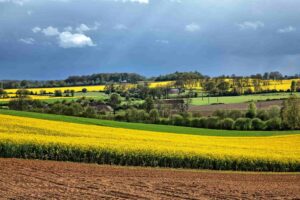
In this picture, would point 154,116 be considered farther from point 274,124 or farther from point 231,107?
point 274,124

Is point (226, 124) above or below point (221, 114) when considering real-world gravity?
below

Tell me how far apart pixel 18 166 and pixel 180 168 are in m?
9.89

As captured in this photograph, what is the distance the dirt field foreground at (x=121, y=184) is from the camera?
52.2 feet

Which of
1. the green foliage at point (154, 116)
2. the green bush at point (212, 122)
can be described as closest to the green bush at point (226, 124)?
the green bush at point (212, 122)

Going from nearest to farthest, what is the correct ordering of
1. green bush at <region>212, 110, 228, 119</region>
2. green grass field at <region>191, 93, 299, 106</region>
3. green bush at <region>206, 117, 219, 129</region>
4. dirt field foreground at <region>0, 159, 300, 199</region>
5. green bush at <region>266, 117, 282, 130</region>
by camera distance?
dirt field foreground at <region>0, 159, 300, 199</region> < green bush at <region>266, 117, 282, 130</region> < green bush at <region>206, 117, 219, 129</region> < green bush at <region>212, 110, 228, 119</region> < green grass field at <region>191, 93, 299, 106</region>

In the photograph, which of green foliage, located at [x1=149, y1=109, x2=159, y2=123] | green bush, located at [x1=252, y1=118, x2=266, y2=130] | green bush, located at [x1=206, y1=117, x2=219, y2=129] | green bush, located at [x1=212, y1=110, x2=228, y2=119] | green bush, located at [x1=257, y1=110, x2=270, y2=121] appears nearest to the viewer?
green bush, located at [x1=252, y1=118, x2=266, y2=130]

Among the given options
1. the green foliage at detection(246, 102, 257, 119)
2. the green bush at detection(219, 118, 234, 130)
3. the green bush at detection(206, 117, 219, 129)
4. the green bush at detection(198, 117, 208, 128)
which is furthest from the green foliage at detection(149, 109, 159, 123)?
the green foliage at detection(246, 102, 257, 119)

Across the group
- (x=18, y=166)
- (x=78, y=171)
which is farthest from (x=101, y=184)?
(x=18, y=166)

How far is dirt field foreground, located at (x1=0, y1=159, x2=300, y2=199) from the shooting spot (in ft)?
52.2

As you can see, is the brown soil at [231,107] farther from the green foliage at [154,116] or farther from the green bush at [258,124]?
the green bush at [258,124]

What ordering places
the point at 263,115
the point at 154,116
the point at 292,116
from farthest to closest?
the point at 263,115 < the point at 154,116 < the point at 292,116

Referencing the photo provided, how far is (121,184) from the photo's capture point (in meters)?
18.3

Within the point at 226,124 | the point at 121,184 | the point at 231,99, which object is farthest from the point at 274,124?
the point at 121,184

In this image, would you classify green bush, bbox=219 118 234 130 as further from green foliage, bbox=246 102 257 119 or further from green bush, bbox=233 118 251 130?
green foliage, bbox=246 102 257 119
